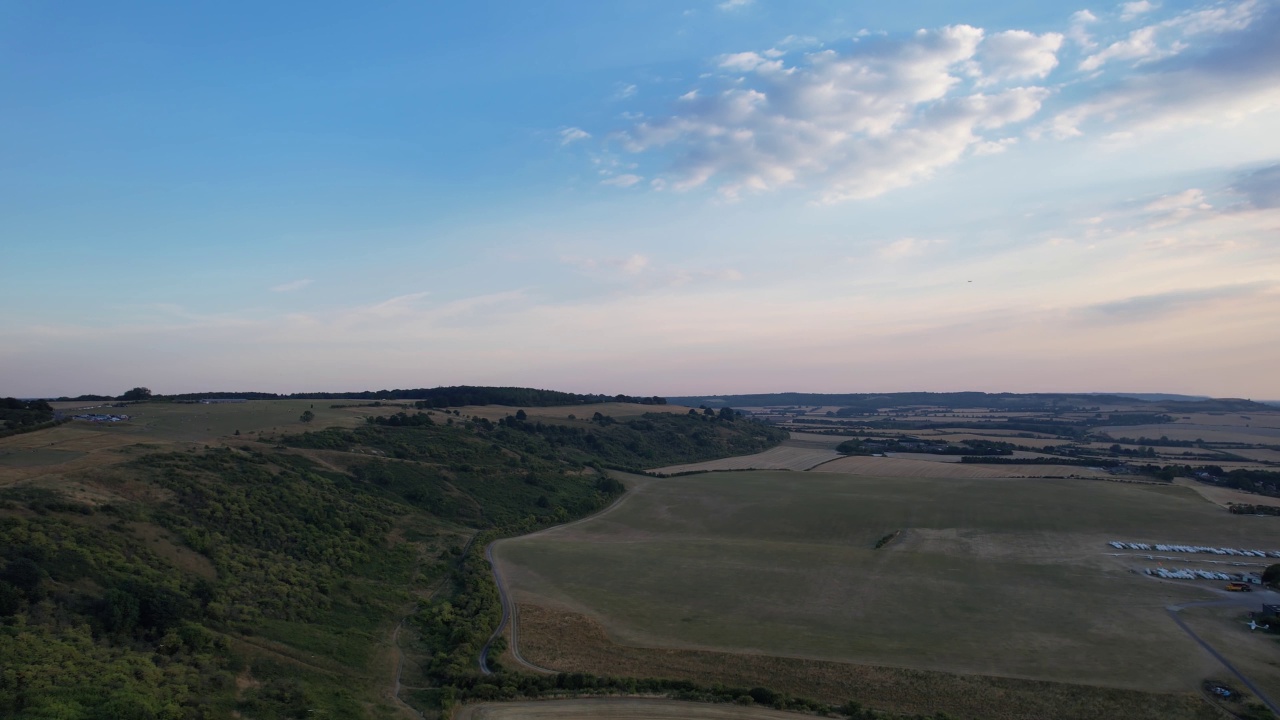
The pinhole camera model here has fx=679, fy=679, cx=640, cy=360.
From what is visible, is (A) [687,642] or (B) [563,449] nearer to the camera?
(A) [687,642]

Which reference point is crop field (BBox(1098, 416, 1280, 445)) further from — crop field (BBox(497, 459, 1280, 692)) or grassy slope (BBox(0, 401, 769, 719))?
grassy slope (BBox(0, 401, 769, 719))

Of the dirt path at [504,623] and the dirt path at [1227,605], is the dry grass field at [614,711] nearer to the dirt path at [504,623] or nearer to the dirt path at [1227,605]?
the dirt path at [504,623]

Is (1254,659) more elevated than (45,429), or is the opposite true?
(45,429)

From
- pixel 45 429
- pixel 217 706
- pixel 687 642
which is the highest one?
pixel 45 429

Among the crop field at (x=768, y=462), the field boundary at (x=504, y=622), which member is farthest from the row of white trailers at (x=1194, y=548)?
the crop field at (x=768, y=462)

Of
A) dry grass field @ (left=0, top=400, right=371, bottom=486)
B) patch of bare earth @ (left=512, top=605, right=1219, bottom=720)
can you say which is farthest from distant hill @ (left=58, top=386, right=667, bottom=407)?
patch of bare earth @ (left=512, top=605, right=1219, bottom=720)

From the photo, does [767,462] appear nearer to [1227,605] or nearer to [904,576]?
[904,576]

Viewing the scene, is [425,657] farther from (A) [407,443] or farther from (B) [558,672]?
(A) [407,443]

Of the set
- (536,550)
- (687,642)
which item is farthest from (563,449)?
(687,642)
